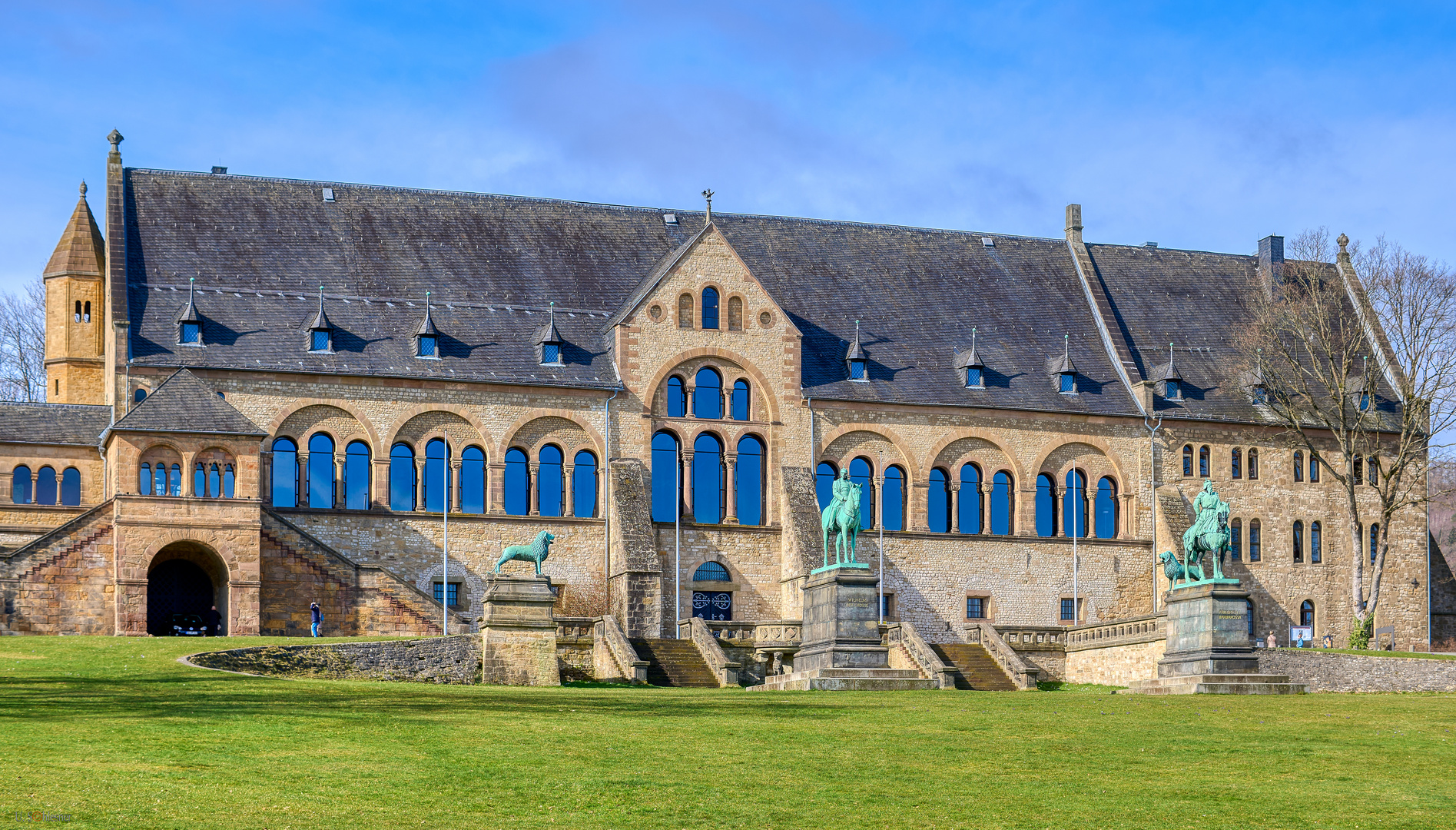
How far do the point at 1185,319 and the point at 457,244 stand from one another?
2689 centimetres

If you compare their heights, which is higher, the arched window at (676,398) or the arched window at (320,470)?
the arched window at (676,398)

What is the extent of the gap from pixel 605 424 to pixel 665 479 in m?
2.70

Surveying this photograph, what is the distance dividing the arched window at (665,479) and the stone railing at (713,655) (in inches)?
332

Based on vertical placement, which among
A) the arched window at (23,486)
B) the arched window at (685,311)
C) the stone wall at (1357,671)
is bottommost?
the stone wall at (1357,671)

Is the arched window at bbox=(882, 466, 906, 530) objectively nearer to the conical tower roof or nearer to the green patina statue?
the green patina statue

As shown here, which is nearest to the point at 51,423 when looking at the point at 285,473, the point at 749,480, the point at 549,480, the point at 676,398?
the point at 285,473

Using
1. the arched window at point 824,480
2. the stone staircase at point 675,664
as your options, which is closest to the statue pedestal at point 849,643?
the stone staircase at point 675,664

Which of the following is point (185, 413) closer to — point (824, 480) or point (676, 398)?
point (676, 398)

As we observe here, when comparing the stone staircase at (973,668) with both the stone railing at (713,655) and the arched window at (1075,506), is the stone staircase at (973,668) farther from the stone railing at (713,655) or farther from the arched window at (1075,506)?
A: the arched window at (1075,506)

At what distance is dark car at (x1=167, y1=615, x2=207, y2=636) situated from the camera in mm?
51438

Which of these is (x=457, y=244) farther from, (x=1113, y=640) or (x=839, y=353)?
(x=1113, y=640)

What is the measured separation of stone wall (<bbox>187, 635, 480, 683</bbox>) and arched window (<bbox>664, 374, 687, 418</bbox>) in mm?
15766

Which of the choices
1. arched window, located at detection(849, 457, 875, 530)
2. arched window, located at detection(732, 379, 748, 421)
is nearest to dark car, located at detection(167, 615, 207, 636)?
arched window, located at detection(732, 379, 748, 421)

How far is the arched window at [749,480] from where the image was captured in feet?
195
